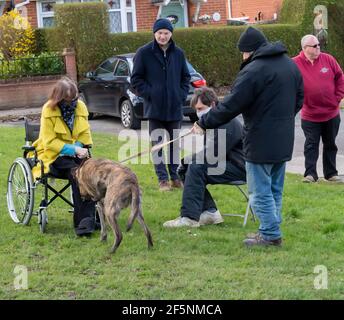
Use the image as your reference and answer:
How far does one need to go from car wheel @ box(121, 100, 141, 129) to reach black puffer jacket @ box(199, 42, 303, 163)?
9611mm

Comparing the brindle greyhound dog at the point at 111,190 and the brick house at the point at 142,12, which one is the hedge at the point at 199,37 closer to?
the brick house at the point at 142,12

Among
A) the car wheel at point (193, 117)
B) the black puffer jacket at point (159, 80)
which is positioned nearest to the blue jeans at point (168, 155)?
the black puffer jacket at point (159, 80)

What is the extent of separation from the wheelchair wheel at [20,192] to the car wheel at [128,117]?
25.9 ft

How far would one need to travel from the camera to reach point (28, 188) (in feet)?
24.0

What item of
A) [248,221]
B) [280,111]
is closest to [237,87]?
[280,111]

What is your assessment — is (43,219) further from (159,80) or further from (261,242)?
(159,80)

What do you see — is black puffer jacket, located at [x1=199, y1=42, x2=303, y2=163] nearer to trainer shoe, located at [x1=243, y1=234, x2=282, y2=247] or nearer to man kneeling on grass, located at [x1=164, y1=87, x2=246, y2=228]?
trainer shoe, located at [x1=243, y1=234, x2=282, y2=247]

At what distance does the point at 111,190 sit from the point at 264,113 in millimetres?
1547

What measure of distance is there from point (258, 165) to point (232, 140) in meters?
1.06

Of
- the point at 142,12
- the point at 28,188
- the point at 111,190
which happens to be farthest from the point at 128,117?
the point at 142,12

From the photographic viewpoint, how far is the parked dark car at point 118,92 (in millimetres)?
16031

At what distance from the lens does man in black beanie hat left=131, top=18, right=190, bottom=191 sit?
929 centimetres

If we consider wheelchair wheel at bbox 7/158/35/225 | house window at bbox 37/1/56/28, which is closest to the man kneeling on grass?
wheelchair wheel at bbox 7/158/35/225

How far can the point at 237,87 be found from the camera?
6250mm
